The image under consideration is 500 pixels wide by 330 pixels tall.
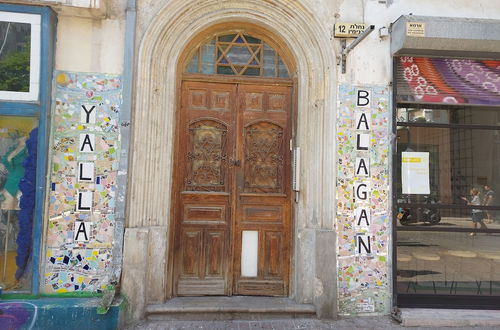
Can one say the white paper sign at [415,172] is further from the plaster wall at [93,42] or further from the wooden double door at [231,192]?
the plaster wall at [93,42]

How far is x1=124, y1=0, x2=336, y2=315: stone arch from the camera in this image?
4.40 metres

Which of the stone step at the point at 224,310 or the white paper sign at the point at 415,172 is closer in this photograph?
the stone step at the point at 224,310

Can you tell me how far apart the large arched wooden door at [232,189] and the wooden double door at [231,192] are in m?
0.01

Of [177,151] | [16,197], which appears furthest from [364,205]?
[16,197]

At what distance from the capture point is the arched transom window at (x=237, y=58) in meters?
4.98

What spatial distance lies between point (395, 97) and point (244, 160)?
228 cm

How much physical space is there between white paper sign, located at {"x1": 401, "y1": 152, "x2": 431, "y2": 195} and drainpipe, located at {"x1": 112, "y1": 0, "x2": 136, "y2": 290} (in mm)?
3764

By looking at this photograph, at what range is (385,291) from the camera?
454 centimetres

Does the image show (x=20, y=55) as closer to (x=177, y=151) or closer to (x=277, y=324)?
(x=177, y=151)

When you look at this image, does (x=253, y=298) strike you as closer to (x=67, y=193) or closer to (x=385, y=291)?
(x=385, y=291)

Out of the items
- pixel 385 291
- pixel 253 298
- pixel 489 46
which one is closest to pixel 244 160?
pixel 253 298

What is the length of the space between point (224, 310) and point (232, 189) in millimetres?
1592

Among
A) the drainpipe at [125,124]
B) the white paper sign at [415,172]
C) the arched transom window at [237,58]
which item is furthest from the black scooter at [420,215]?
the drainpipe at [125,124]

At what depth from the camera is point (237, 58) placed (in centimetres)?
502
